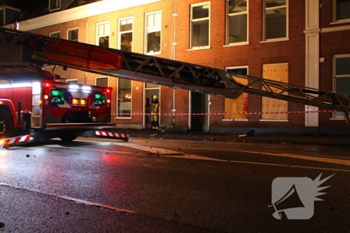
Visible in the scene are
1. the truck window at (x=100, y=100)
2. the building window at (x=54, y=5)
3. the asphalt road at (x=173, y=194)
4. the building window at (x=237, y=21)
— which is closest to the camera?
the asphalt road at (x=173, y=194)

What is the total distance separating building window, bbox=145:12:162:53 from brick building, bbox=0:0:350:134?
0.20ft

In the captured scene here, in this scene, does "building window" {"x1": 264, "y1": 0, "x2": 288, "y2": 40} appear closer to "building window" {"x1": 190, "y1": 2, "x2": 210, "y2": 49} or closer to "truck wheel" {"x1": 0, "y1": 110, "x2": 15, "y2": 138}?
"building window" {"x1": 190, "y1": 2, "x2": 210, "y2": 49}

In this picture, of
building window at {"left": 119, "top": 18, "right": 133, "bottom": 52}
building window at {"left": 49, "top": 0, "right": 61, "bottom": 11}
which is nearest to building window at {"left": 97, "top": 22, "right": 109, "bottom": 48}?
building window at {"left": 119, "top": 18, "right": 133, "bottom": 52}

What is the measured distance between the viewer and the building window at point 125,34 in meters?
22.3

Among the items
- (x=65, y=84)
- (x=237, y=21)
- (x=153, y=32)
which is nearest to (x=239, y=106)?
(x=237, y=21)

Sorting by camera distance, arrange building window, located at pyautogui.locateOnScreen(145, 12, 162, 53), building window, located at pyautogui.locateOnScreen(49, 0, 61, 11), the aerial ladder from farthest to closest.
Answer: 1. building window, located at pyautogui.locateOnScreen(49, 0, 61, 11)
2. building window, located at pyautogui.locateOnScreen(145, 12, 162, 53)
3. the aerial ladder

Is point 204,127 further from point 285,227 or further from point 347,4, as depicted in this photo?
point 285,227

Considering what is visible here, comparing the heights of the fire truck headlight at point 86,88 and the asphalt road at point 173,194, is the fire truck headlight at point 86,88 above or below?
above

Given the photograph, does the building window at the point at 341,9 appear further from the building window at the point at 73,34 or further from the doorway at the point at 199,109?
the building window at the point at 73,34

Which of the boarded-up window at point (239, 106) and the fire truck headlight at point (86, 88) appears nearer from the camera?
the fire truck headlight at point (86, 88)

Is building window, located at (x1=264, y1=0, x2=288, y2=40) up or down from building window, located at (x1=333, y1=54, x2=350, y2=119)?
up

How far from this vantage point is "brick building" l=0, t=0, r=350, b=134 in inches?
623

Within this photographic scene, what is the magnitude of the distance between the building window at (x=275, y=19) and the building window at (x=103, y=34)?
36.4ft

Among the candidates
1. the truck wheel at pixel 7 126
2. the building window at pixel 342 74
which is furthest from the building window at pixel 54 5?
the building window at pixel 342 74
